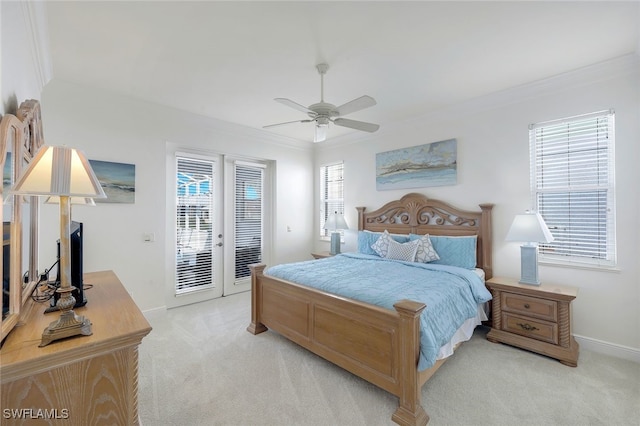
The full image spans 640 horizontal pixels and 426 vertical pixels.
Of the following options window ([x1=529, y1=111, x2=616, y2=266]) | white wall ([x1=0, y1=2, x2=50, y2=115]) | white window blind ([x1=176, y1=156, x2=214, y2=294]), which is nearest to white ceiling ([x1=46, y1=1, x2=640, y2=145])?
white wall ([x1=0, y1=2, x2=50, y2=115])

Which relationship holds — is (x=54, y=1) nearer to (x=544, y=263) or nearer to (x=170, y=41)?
(x=170, y=41)

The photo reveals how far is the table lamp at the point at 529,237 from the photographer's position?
9.21ft

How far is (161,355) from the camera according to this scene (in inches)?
106

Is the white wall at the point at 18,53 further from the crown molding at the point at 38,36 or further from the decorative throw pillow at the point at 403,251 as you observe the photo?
the decorative throw pillow at the point at 403,251

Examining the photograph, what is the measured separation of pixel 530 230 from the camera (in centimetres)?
285

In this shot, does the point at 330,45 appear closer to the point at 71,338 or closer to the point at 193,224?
the point at 71,338

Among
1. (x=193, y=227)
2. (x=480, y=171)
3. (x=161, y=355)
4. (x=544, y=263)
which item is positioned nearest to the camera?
(x=161, y=355)

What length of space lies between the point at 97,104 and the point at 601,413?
212 inches

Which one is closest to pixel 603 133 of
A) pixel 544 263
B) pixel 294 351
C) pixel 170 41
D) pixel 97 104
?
pixel 544 263

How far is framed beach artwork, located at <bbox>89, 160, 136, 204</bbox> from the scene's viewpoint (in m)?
3.27

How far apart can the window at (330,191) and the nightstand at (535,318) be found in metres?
2.90

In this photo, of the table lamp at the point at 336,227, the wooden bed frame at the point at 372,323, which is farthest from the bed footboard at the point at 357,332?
the table lamp at the point at 336,227

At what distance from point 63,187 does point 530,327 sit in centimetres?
375

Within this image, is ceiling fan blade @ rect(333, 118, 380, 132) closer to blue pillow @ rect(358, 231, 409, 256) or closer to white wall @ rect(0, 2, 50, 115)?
blue pillow @ rect(358, 231, 409, 256)
